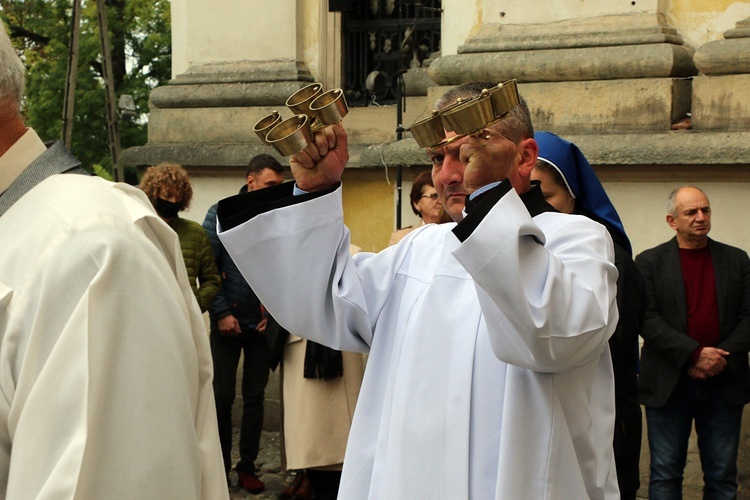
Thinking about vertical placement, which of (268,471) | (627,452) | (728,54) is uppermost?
(728,54)

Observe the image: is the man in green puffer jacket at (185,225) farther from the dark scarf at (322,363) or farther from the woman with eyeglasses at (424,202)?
the woman with eyeglasses at (424,202)

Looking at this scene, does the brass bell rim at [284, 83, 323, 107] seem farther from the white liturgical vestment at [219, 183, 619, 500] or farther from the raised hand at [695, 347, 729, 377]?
the raised hand at [695, 347, 729, 377]

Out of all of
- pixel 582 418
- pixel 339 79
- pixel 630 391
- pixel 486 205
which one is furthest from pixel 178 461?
pixel 339 79

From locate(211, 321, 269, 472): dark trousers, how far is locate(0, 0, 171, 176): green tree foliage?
51.6 feet

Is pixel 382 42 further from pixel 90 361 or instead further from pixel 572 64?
pixel 90 361

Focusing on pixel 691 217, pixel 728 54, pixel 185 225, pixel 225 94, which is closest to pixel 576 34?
pixel 728 54

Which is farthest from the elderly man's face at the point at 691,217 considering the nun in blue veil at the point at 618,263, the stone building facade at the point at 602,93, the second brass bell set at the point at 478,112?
the second brass bell set at the point at 478,112

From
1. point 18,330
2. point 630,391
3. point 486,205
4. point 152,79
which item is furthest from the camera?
point 152,79

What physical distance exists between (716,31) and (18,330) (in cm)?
542

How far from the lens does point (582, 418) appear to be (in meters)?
2.67

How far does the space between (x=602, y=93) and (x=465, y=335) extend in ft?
13.8

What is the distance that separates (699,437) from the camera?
5.97 m

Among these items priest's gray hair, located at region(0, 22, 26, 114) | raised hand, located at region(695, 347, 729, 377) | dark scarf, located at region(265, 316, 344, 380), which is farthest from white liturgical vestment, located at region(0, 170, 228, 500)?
dark scarf, located at region(265, 316, 344, 380)

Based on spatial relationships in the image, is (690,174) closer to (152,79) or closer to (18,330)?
(18,330)
